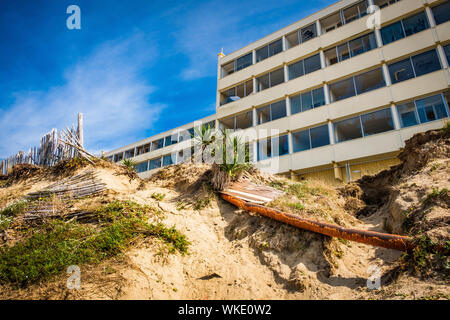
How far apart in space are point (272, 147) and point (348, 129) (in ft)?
18.7

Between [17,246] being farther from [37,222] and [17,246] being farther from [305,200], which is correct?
[305,200]

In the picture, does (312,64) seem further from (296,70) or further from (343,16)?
(343,16)

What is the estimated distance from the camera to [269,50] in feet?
81.6

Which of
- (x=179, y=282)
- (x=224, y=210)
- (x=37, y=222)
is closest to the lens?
(x=179, y=282)

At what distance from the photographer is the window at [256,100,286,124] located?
870 inches

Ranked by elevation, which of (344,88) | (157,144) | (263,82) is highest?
(263,82)

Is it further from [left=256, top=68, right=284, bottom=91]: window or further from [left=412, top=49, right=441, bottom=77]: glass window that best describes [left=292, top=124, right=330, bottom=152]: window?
[left=412, top=49, right=441, bottom=77]: glass window

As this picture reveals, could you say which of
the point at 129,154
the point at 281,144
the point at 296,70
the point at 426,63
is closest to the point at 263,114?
the point at 281,144

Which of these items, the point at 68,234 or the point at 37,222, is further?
the point at 37,222

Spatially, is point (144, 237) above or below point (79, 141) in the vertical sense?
below
